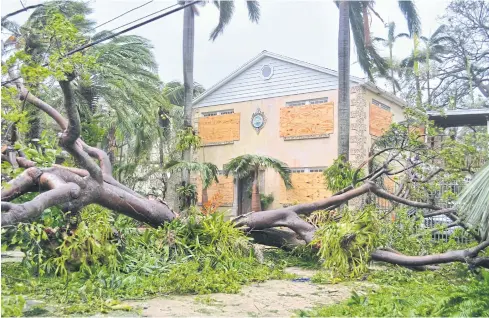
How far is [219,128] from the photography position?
64.1ft

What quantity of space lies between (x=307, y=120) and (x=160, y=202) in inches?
392

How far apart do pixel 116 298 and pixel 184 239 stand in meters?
2.36

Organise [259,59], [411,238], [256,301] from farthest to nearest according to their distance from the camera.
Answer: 1. [259,59]
2. [411,238]
3. [256,301]

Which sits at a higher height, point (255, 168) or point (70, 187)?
point (255, 168)

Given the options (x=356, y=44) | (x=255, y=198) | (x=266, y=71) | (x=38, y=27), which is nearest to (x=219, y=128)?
(x=266, y=71)

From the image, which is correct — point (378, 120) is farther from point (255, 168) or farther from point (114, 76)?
point (114, 76)

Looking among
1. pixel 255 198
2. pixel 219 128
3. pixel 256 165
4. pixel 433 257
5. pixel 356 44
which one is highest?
pixel 356 44

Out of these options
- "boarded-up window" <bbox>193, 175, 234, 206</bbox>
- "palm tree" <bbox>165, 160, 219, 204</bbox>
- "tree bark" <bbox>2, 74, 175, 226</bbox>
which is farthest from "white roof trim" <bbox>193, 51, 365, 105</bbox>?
"tree bark" <bbox>2, 74, 175, 226</bbox>

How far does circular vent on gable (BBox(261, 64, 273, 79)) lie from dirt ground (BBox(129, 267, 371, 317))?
12921 mm

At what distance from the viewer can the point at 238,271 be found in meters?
7.06

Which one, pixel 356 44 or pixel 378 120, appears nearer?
pixel 356 44

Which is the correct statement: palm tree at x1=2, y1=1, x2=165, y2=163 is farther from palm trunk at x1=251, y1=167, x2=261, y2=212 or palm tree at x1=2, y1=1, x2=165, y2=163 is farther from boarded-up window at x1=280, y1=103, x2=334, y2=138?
boarded-up window at x1=280, y1=103, x2=334, y2=138

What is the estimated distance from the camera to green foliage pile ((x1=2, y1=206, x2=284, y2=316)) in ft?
17.7

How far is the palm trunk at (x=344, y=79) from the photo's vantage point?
13242 mm
